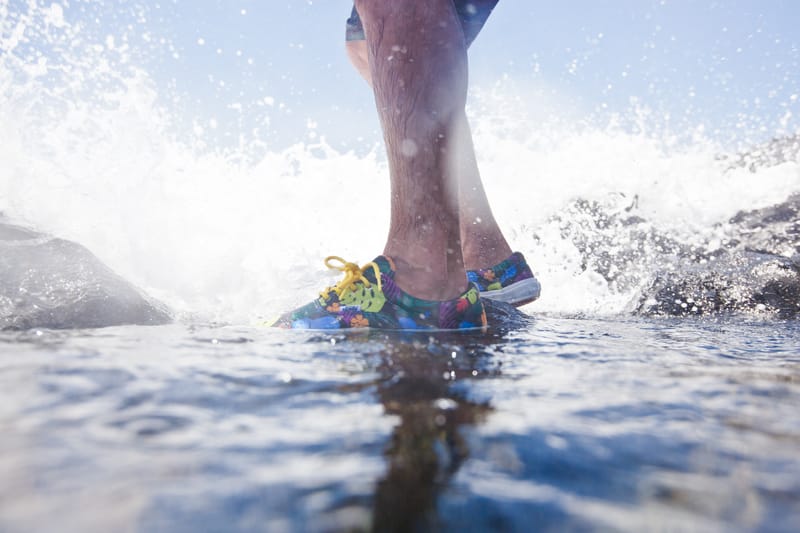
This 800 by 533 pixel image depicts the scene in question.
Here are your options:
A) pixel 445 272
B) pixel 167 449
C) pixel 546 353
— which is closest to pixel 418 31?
pixel 445 272

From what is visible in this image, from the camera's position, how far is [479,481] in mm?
408

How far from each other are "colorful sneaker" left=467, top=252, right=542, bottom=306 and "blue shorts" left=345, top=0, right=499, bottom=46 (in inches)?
43.1

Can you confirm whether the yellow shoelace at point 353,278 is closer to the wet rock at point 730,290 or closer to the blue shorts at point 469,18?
the blue shorts at point 469,18

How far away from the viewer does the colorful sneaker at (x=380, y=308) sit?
4.88 ft

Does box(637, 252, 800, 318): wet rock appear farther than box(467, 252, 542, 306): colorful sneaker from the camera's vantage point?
Yes

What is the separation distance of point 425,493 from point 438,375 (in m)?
0.43

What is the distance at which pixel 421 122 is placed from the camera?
1.39 metres

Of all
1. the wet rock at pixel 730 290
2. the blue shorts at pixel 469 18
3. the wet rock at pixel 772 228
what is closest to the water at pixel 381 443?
the blue shorts at pixel 469 18

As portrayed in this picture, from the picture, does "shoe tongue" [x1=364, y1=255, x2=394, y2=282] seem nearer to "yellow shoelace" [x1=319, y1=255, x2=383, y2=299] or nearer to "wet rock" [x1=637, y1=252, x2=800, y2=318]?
"yellow shoelace" [x1=319, y1=255, x2=383, y2=299]

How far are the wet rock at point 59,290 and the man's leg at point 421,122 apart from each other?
4.36 ft

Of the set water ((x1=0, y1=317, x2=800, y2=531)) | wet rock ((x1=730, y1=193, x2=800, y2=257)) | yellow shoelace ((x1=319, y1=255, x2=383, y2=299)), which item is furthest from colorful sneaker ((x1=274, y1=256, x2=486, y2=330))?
wet rock ((x1=730, y1=193, x2=800, y2=257))

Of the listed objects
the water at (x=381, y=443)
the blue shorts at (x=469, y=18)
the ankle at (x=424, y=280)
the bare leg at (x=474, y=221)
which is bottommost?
the water at (x=381, y=443)

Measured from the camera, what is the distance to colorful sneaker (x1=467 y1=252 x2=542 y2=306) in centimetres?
206

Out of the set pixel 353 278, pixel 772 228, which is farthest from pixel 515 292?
pixel 772 228
